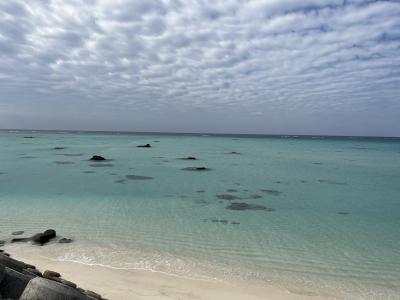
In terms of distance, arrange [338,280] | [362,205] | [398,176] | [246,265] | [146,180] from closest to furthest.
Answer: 1. [338,280]
2. [246,265]
3. [362,205]
4. [146,180]
5. [398,176]

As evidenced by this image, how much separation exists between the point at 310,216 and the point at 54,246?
1152 centimetres

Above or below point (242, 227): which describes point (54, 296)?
above

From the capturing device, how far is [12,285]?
4.61 meters

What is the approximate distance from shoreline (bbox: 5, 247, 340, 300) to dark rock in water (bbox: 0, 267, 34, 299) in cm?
260

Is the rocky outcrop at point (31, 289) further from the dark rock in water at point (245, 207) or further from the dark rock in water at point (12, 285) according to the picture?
the dark rock in water at point (245, 207)

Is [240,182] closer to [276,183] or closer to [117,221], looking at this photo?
[276,183]

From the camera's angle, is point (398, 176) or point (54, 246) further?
point (398, 176)

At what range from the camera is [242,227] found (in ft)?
42.8

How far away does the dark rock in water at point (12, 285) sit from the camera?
4527 mm

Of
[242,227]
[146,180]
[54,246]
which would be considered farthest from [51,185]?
[242,227]

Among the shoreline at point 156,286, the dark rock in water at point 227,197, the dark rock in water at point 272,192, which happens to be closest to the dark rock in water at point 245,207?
the dark rock in water at point 227,197

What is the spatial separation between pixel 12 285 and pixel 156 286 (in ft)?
12.0

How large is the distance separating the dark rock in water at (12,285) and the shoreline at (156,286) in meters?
2.60

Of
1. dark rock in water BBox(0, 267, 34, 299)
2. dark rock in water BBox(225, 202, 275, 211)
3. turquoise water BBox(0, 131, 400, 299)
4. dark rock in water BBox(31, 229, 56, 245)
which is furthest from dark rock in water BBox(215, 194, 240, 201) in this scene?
dark rock in water BBox(0, 267, 34, 299)
